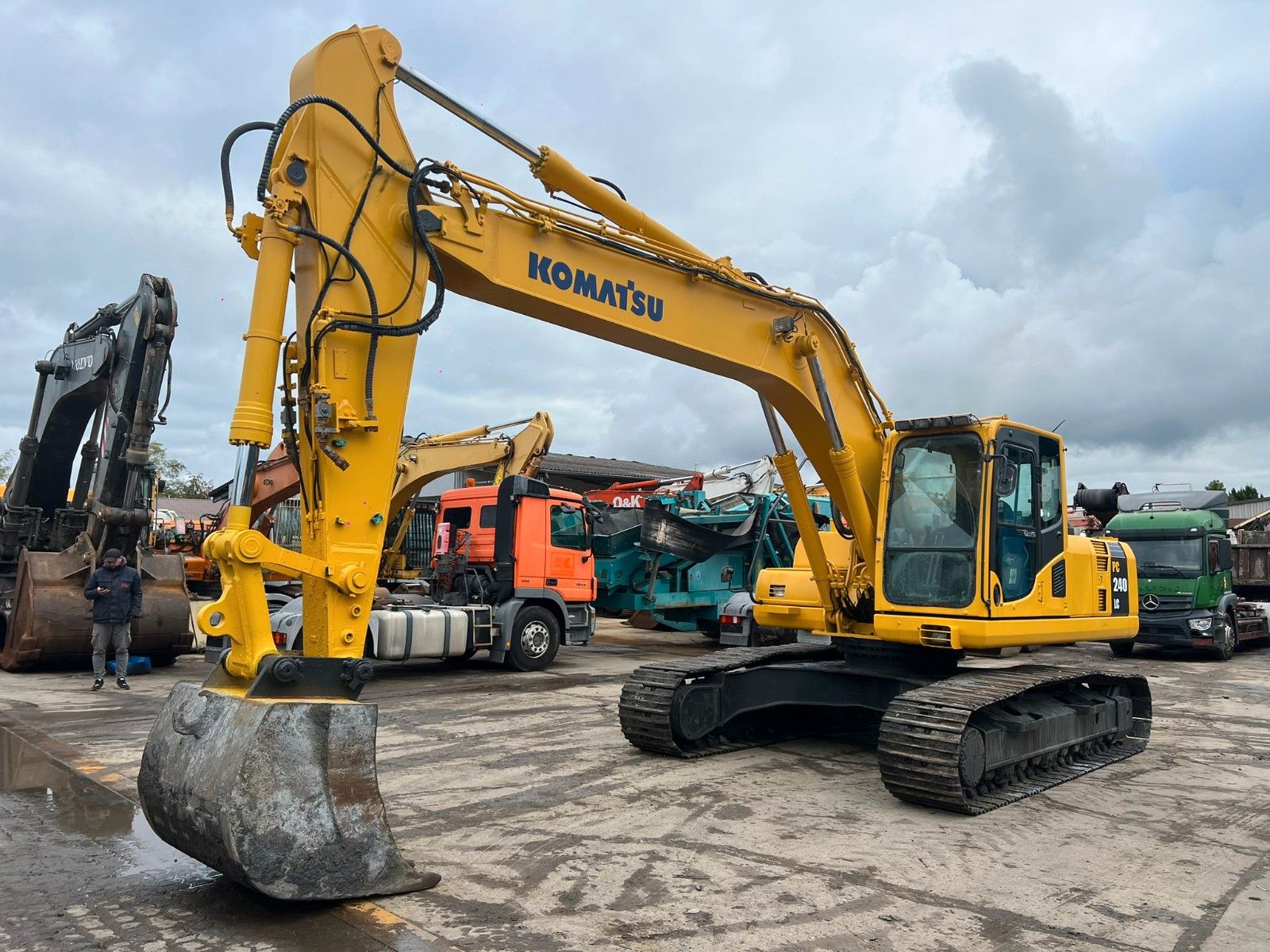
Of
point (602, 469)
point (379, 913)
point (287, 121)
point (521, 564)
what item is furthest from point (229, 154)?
point (602, 469)

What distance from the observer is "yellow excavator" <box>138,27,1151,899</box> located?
4.35 meters

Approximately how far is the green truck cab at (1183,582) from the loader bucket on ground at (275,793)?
624 inches

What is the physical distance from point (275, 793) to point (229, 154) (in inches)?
124

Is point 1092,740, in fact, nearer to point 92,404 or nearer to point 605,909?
point 605,909

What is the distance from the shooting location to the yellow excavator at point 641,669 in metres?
4.35

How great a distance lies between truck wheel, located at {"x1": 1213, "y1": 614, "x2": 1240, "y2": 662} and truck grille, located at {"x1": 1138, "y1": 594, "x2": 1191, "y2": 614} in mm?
669

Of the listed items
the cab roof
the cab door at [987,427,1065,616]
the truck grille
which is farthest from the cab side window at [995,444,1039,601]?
the cab roof

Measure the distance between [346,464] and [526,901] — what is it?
225 cm

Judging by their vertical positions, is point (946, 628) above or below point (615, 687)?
above

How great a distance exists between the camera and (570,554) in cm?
1410

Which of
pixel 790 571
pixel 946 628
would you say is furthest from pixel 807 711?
pixel 946 628

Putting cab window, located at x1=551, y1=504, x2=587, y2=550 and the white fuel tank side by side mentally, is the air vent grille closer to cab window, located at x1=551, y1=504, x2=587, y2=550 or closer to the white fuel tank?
the white fuel tank

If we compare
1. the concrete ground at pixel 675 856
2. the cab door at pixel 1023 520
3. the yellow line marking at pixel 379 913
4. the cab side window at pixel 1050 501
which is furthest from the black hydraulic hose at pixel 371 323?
the cab side window at pixel 1050 501

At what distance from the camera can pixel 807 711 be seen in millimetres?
8695
